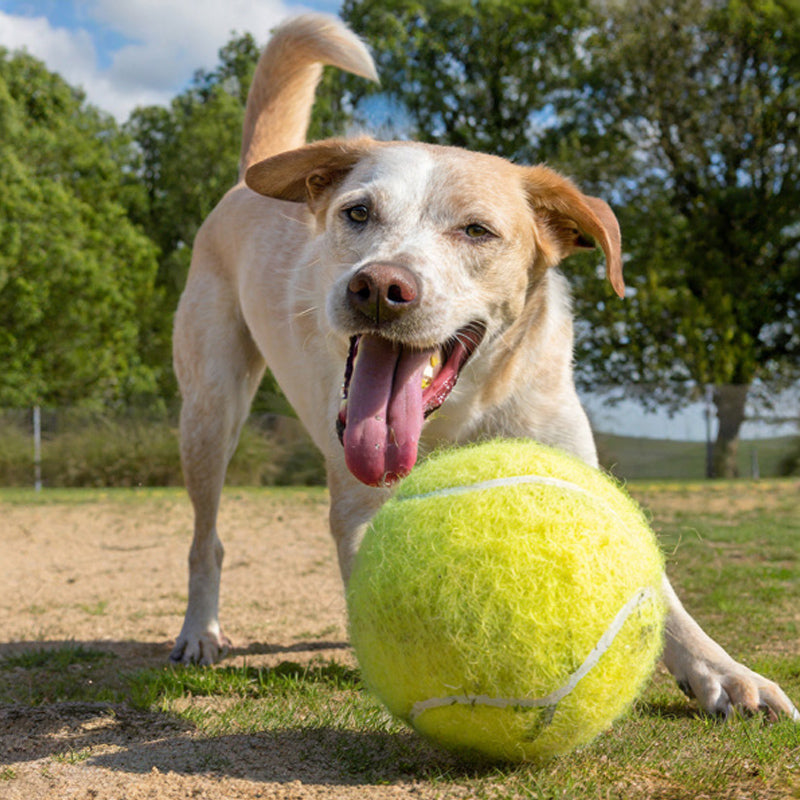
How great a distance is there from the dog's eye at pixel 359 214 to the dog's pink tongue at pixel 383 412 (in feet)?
1.55

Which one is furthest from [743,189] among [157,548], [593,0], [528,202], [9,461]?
[528,202]

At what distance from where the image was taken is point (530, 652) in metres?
2.08

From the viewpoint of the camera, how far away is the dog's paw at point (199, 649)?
159 inches

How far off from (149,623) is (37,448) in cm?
1437

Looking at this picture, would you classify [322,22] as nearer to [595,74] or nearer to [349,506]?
[349,506]

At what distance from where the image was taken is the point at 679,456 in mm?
21266

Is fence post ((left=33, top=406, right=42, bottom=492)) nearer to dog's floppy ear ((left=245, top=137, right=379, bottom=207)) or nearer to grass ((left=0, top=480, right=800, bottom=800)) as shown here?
grass ((left=0, top=480, right=800, bottom=800))

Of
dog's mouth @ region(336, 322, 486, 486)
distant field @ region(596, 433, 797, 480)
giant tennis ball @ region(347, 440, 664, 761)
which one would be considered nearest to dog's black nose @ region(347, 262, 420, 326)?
dog's mouth @ region(336, 322, 486, 486)

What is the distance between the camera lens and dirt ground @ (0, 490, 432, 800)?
2203 mm

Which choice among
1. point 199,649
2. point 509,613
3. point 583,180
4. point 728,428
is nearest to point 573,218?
point 509,613

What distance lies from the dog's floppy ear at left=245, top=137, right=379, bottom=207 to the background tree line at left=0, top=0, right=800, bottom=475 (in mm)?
16725

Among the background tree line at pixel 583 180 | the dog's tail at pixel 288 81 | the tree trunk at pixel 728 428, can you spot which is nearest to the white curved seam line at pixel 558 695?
the dog's tail at pixel 288 81

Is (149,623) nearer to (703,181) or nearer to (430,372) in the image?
(430,372)

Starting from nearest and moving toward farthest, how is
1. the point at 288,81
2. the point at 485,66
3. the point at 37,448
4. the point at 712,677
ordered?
the point at 712,677 < the point at 288,81 < the point at 37,448 < the point at 485,66
